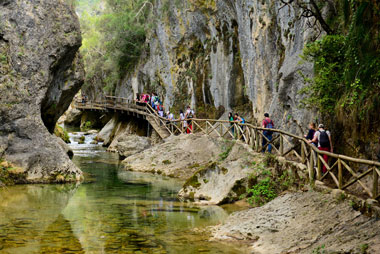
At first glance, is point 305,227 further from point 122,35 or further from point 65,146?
point 122,35

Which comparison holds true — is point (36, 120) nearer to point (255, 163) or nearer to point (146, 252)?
point (255, 163)

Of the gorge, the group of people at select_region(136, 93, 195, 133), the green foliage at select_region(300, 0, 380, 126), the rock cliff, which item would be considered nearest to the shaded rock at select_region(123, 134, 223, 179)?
the gorge

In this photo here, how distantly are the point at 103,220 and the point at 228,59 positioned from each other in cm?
1937

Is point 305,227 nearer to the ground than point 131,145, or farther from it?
nearer to the ground

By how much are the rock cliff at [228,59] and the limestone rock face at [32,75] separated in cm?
934

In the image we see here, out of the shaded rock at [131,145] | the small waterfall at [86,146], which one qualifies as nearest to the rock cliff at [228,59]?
the shaded rock at [131,145]

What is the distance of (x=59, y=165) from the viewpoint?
17188mm

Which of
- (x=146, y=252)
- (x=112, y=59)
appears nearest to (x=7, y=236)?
(x=146, y=252)

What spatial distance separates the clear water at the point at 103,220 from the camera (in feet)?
28.0

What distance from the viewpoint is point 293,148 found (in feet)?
40.5

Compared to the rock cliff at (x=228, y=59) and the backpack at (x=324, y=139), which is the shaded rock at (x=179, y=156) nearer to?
the rock cliff at (x=228, y=59)

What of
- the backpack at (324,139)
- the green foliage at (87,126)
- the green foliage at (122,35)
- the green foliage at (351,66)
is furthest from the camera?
the green foliage at (87,126)

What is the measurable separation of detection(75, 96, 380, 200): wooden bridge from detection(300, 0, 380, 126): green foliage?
142cm

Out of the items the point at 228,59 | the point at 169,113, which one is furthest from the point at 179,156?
the point at 228,59
